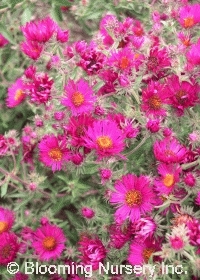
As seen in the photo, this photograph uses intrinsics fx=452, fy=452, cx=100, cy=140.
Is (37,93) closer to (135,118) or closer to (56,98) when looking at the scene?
(56,98)

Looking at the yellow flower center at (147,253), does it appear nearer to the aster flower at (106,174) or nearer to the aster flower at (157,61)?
the aster flower at (106,174)

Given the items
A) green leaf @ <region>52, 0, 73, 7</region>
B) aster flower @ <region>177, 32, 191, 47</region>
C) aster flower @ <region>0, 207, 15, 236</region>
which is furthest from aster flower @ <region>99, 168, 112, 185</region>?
green leaf @ <region>52, 0, 73, 7</region>

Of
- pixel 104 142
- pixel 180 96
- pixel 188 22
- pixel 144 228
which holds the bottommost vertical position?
pixel 144 228

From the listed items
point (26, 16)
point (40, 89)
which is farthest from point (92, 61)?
point (26, 16)

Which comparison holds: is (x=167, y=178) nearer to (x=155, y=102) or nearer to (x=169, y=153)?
(x=169, y=153)

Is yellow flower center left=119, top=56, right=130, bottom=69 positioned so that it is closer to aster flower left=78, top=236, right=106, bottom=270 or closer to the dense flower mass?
the dense flower mass
